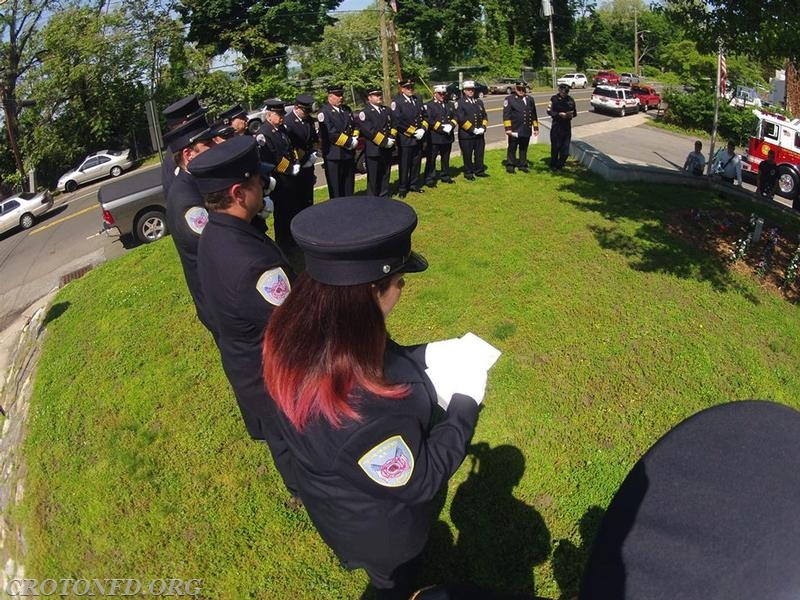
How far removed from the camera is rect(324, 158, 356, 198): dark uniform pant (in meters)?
8.05

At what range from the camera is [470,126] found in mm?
9805

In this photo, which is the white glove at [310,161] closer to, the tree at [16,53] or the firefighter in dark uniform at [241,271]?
the firefighter in dark uniform at [241,271]

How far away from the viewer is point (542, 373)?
467 cm

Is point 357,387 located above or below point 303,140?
above

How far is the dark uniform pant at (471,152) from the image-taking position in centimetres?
1005

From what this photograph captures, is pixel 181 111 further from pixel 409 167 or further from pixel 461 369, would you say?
pixel 461 369

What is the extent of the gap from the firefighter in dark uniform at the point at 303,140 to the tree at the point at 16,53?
25471mm

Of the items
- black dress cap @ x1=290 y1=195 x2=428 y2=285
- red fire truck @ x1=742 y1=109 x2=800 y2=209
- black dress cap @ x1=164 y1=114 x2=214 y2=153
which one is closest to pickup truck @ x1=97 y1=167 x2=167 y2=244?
black dress cap @ x1=164 y1=114 x2=214 y2=153

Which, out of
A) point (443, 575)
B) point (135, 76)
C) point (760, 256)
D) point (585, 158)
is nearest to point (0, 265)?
point (585, 158)

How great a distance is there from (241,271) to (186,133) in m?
2.94

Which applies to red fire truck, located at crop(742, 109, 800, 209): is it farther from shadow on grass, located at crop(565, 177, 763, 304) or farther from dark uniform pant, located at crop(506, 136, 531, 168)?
dark uniform pant, located at crop(506, 136, 531, 168)

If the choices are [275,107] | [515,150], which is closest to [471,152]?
[515,150]

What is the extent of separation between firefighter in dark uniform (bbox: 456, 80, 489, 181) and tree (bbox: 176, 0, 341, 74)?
91.4 feet

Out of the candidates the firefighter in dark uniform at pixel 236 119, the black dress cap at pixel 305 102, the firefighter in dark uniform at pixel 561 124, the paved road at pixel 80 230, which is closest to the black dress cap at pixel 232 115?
the firefighter in dark uniform at pixel 236 119
